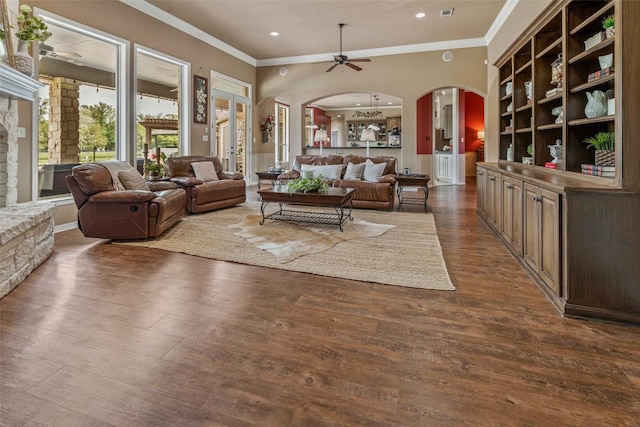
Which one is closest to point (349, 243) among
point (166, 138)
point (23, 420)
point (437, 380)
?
point (437, 380)

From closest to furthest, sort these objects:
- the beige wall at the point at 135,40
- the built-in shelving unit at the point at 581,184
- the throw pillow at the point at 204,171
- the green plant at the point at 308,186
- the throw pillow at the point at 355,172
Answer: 1. the built-in shelving unit at the point at 581,184
2. the beige wall at the point at 135,40
3. the green plant at the point at 308,186
4. the throw pillow at the point at 204,171
5. the throw pillow at the point at 355,172

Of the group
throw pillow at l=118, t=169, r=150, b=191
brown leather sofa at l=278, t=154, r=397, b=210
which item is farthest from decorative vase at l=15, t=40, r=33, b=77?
brown leather sofa at l=278, t=154, r=397, b=210

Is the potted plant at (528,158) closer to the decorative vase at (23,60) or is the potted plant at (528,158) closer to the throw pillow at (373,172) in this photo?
the throw pillow at (373,172)

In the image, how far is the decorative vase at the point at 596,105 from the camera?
8.90 feet

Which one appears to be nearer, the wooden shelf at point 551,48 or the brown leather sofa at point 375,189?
the wooden shelf at point 551,48

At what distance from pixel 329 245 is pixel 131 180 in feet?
8.35

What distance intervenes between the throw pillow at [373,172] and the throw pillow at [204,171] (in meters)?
2.58

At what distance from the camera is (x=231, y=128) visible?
8875mm

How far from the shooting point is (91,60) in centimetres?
540

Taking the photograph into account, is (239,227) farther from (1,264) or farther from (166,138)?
(166,138)

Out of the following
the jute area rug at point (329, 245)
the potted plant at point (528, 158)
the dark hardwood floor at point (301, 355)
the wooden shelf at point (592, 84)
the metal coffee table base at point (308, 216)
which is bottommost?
the dark hardwood floor at point (301, 355)

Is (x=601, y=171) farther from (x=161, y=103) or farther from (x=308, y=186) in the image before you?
(x=161, y=103)

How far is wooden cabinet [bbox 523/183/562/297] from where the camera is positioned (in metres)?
2.38

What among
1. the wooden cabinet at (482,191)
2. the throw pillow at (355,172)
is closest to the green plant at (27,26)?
the throw pillow at (355,172)
